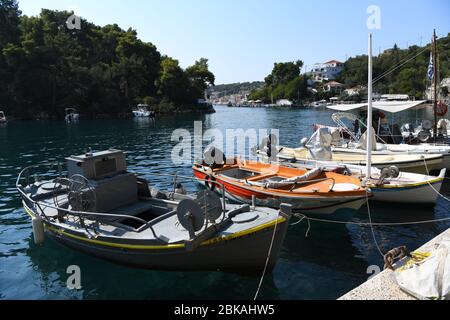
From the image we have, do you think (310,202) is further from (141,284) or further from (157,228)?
(141,284)

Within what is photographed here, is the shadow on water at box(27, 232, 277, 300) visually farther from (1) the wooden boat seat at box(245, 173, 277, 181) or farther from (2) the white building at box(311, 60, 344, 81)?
(2) the white building at box(311, 60, 344, 81)

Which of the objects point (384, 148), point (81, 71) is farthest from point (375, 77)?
point (384, 148)

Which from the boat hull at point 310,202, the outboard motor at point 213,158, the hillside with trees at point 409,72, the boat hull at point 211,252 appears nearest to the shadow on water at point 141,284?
the boat hull at point 211,252

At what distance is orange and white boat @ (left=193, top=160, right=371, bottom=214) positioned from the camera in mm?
12273

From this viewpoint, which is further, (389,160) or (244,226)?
(389,160)

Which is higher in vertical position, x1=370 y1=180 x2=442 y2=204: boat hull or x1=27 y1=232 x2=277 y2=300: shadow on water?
x1=370 y1=180 x2=442 y2=204: boat hull

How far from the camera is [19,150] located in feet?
109

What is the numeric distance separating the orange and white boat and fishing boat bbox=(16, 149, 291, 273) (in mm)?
2209

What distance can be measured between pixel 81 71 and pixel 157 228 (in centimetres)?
8210

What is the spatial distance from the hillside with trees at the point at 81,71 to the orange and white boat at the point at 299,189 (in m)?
73.4

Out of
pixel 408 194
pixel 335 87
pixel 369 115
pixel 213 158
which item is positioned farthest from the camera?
pixel 335 87

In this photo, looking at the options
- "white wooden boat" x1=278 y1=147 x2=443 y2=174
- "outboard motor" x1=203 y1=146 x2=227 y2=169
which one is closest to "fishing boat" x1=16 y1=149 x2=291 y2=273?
"outboard motor" x1=203 y1=146 x2=227 y2=169

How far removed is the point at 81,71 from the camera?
8181cm

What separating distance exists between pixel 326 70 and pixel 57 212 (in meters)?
189
